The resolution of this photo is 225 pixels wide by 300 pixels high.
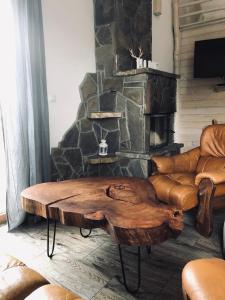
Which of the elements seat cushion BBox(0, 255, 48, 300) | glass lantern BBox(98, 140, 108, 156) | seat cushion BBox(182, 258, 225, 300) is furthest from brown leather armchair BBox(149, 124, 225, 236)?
seat cushion BBox(0, 255, 48, 300)

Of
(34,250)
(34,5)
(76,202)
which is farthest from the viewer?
(34,5)

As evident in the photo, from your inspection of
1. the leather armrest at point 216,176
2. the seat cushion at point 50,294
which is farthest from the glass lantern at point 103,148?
the seat cushion at point 50,294

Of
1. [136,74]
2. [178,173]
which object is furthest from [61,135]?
[178,173]

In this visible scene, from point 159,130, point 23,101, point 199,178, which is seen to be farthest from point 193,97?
point 23,101

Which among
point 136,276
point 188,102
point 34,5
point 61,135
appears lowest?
point 136,276

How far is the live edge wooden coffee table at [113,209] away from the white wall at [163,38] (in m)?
2.66

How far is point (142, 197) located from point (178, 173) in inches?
45.6

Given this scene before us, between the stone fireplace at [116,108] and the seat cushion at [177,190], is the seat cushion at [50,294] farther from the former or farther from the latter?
the stone fireplace at [116,108]

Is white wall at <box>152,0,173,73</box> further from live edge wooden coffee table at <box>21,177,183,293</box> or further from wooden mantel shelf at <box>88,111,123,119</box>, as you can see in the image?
live edge wooden coffee table at <box>21,177,183,293</box>

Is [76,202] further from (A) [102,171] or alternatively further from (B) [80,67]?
(B) [80,67]

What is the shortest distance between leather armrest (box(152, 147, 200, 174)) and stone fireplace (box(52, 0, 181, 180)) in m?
0.33

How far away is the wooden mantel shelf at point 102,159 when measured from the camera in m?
3.36

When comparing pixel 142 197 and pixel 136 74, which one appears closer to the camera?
pixel 142 197

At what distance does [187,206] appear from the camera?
2357mm
